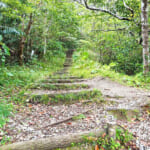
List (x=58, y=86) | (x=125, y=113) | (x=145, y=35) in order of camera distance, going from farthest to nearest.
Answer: (x=145, y=35) < (x=58, y=86) < (x=125, y=113)

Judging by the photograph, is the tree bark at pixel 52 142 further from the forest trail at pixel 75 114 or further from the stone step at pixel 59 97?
the stone step at pixel 59 97

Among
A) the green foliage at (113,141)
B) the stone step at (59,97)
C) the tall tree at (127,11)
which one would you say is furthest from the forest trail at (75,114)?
the tall tree at (127,11)

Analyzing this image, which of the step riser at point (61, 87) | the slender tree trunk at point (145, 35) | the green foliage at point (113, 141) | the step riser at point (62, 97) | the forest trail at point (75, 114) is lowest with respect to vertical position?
the green foliage at point (113, 141)

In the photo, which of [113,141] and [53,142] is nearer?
[53,142]

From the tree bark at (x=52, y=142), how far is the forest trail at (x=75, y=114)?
14.9 inches

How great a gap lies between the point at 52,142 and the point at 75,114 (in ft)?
4.49

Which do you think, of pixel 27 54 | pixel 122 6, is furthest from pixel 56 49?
pixel 122 6

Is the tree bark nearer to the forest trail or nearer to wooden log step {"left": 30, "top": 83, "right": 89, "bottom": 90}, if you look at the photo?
the forest trail

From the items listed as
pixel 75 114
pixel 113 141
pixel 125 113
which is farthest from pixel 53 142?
pixel 125 113

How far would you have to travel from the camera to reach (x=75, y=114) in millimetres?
3678

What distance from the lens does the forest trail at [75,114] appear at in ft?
9.63

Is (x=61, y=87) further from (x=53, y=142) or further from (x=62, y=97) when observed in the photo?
(x=53, y=142)

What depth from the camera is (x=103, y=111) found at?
12.4ft


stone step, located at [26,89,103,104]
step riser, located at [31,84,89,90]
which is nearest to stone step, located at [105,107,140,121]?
stone step, located at [26,89,103,104]
